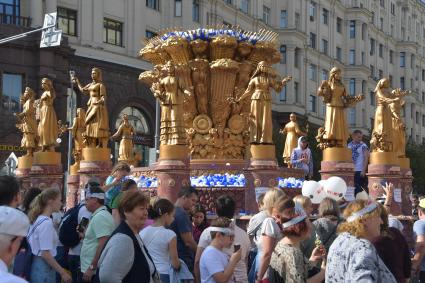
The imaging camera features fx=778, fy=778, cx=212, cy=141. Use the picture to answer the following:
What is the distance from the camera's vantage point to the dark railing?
3881 centimetres

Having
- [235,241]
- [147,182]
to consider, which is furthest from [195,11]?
[235,241]

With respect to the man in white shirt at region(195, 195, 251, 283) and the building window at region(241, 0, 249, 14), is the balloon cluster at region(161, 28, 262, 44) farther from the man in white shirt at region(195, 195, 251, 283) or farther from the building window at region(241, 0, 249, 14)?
the building window at region(241, 0, 249, 14)

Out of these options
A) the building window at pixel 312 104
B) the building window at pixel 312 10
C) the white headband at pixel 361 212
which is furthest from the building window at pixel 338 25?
the white headband at pixel 361 212

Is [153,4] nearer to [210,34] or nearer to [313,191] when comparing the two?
[210,34]

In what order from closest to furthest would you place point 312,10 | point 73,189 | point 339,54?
point 73,189 → point 312,10 → point 339,54

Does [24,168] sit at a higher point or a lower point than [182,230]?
higher

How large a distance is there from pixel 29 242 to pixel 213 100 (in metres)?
10.9

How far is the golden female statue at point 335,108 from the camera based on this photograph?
16.7 meters

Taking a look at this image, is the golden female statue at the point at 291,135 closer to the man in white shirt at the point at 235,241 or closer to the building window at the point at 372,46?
the man in white shirt at the point at 235,241

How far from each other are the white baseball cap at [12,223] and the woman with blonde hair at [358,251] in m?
2.76

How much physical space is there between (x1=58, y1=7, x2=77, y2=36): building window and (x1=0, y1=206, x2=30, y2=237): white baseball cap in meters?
39.4

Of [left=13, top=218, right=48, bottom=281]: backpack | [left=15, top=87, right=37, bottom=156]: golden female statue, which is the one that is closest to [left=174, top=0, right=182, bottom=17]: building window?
[left=15, top=87, right=37, bottom=156]: golden female statue

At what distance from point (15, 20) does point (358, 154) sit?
1031 inches

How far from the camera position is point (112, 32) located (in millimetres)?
45625
